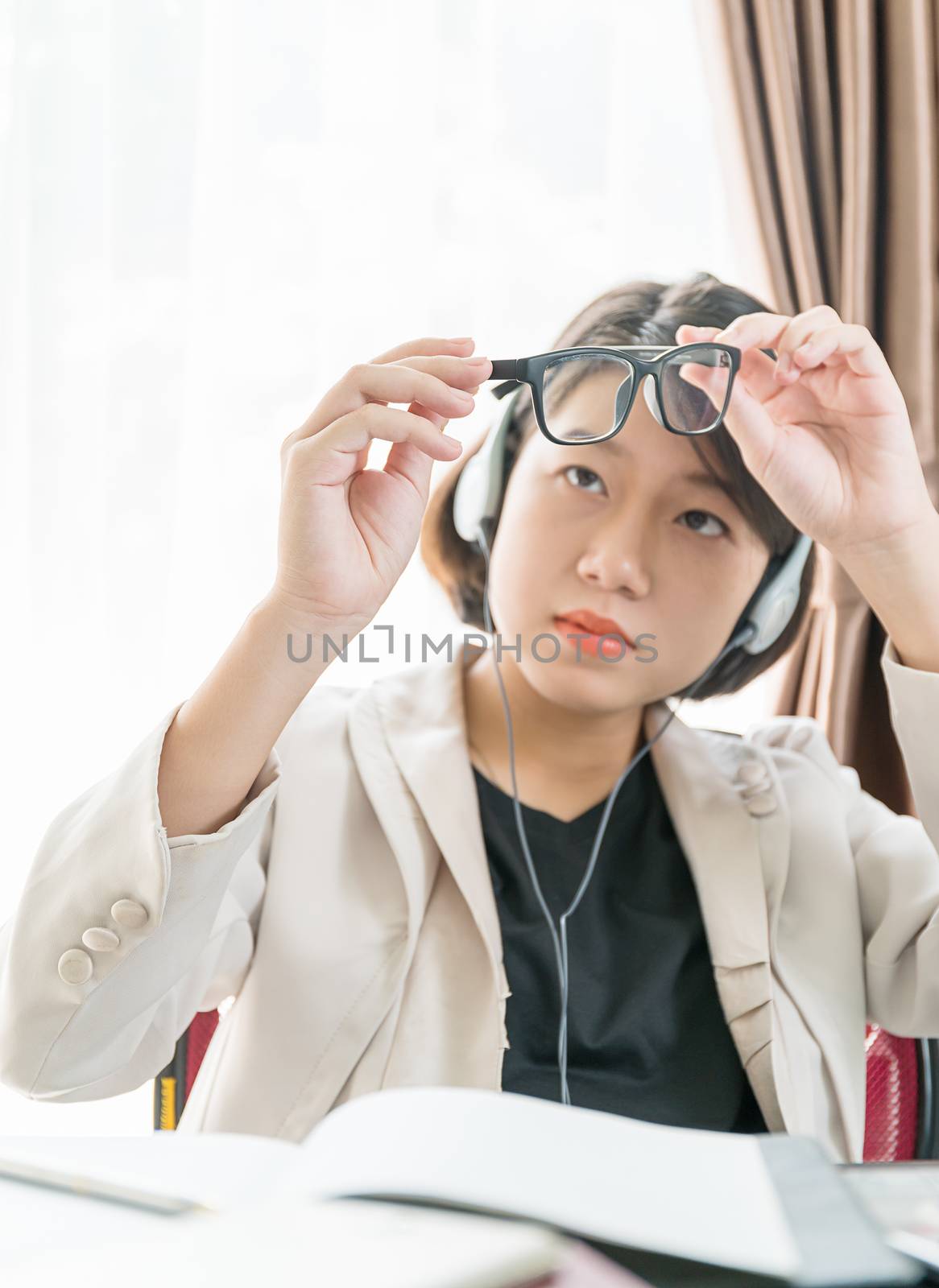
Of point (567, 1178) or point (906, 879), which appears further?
point (906, 879)

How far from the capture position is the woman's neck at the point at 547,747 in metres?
1.12

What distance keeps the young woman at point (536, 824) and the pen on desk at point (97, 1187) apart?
0.27m

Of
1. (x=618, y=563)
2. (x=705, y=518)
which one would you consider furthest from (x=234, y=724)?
(x=705, y=518)

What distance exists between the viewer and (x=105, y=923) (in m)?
0.78

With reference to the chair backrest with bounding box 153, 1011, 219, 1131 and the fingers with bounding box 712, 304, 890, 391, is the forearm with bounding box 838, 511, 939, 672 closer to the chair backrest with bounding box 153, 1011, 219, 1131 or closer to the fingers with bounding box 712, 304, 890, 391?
the fingers with bounding box 712, 304, 890, 391

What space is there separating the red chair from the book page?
0.56 metres

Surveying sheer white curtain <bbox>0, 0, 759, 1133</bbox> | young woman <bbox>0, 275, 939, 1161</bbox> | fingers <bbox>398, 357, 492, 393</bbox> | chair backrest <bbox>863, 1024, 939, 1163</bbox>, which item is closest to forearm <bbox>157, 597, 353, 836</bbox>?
young woman <bbox>0, 275, 939, 1161</bbox>

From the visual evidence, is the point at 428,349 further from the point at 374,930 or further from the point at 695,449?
the point at 374,930

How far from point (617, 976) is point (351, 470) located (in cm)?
52

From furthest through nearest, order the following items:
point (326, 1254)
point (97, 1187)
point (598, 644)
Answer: point (598, 644) < point (97, 1187) < point (326, 1254)

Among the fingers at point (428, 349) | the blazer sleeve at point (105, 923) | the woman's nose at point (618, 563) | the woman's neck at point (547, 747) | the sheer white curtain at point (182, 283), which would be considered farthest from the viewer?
the sheer white curtain at point (182, 283)

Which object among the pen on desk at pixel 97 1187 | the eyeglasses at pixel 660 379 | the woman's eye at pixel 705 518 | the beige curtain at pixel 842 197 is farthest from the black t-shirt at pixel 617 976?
the beige curtain at pixel 842 197

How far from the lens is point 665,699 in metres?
1.19

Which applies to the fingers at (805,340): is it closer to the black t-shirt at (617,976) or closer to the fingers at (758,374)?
the fingers at (758,374)
